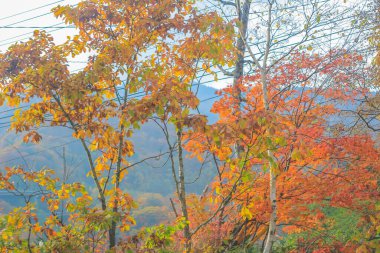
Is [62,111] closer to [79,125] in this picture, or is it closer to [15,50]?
[79,125]

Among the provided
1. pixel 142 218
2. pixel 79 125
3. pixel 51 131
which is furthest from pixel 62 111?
pixel 51 131

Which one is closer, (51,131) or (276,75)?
(276,75)

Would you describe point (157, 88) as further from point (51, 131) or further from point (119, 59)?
point (51, 131)

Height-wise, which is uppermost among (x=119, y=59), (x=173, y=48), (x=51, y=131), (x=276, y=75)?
(x=51, y=131)

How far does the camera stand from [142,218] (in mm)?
42156

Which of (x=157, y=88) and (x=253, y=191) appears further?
(x=253, y=191)

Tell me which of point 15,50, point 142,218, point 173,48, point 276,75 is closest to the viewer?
point 15,50

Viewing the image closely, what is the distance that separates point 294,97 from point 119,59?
530 centimetres

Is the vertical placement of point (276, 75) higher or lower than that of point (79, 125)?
higher

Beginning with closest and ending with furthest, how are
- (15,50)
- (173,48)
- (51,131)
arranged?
(15,50) → (173,48) → (51,131)

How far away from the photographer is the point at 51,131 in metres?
69.6

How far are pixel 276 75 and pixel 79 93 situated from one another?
5.63 meters

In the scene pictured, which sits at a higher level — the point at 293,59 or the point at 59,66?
the point at 293,59

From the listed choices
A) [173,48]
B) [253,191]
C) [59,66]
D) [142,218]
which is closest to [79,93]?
[59,66]
